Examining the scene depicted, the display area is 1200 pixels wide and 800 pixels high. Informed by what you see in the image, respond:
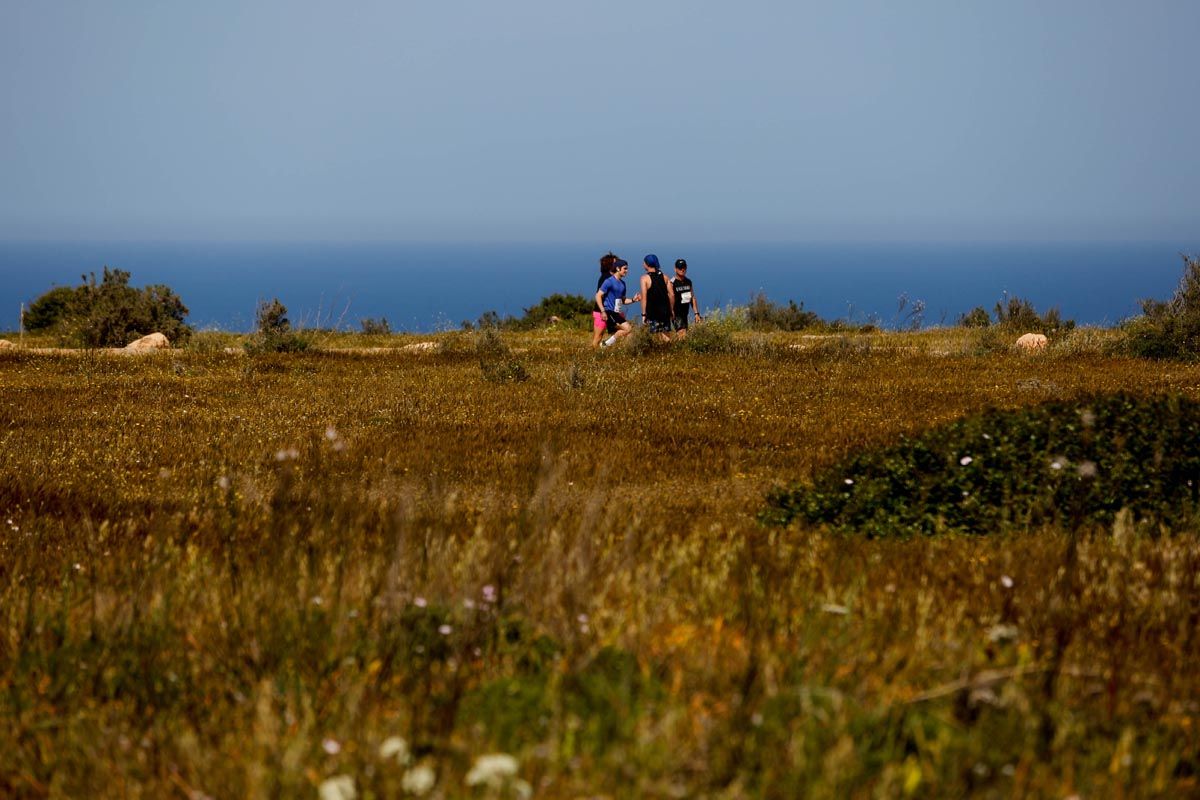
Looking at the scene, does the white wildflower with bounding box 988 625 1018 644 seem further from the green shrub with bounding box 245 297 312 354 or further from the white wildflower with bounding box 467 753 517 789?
the green shrub with bounding box 245 297 312 354

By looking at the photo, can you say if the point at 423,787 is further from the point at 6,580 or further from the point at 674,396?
the point at 674,396

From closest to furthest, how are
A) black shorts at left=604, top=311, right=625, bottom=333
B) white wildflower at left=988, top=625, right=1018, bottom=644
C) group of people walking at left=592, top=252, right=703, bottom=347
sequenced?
white wildflower at left=988, top=625, right=1018, bottom=644 < group of people walking at left=592, top=252, right=703, bottom=347 < black shorts at left=604, top=311, right=625, bottom=333

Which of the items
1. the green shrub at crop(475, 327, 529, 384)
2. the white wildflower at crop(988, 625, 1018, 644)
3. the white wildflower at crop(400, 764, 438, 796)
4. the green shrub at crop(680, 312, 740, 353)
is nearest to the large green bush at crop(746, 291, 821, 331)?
the green shrub at crop(680, 312, 740, 353)

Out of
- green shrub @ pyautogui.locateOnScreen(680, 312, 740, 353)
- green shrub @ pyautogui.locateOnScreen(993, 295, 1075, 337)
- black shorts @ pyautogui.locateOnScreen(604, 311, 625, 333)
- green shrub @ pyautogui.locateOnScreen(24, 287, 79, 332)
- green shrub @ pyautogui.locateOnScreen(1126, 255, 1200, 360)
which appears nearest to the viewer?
green shrub @ pyautogui.locateOnScreen(1126, 255, 1200, 360)

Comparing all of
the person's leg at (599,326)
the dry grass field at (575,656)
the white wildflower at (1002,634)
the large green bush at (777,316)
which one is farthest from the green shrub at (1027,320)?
the white wildflower at (1002,634)

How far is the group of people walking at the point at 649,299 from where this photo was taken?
76.9 feet

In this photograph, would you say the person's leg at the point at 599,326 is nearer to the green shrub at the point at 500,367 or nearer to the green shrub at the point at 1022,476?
the green shrub at the point at 500,367

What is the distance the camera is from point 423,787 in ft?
9.04

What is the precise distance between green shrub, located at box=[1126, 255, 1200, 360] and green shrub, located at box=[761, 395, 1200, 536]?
13157mm

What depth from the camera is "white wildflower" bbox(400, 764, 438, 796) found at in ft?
8.90

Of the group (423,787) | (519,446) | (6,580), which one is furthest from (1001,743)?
(519,446)

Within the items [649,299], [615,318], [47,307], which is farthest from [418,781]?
[47,307]

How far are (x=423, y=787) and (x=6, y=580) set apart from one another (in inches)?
161

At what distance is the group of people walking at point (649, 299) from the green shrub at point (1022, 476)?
15025 mm
